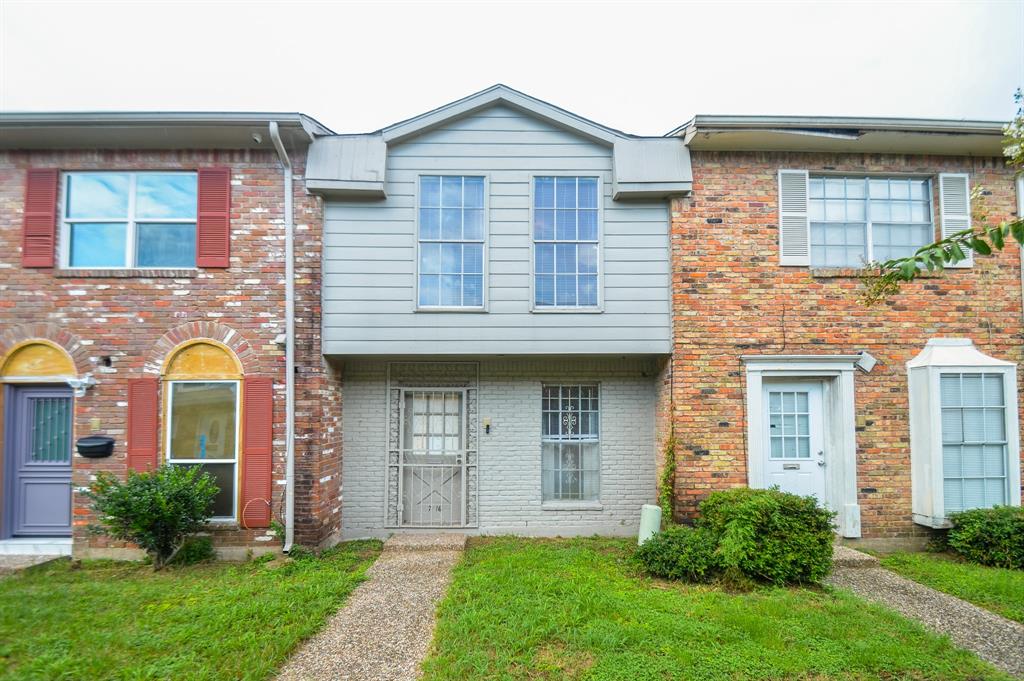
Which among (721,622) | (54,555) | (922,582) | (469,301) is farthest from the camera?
(469,301)

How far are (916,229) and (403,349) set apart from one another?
753 centimetres

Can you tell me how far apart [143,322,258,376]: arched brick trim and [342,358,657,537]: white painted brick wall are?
1335 millimetres

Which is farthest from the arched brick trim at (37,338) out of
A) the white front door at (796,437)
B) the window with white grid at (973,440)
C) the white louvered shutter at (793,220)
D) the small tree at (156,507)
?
the window with white grid at (973,440)

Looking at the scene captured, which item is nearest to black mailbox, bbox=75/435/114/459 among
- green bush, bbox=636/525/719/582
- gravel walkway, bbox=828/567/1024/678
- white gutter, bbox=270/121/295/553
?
white gutter, bbox=270/121/295/553

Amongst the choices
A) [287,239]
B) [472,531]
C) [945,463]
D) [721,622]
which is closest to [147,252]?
[287,239]

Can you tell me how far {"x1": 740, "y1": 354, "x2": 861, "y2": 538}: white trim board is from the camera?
672 cm

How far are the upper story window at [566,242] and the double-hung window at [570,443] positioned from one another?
148cm

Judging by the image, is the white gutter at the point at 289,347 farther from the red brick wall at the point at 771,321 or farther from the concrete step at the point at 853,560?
the concrete step at the point at 853,560

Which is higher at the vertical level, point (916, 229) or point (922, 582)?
point (916, 229)

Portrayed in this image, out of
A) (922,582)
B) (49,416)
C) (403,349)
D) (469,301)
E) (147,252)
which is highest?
(147,252)

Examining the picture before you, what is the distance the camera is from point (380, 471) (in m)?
7.40

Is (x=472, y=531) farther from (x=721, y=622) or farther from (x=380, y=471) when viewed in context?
(x=721, y=622)

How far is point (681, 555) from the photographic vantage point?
560 cm

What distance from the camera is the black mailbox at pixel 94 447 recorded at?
6422 millimetres
